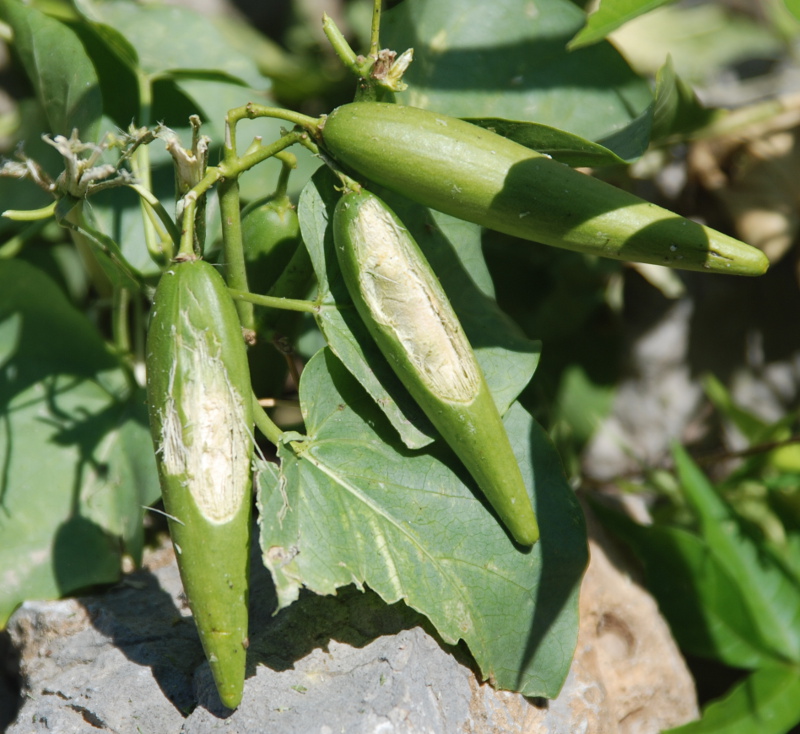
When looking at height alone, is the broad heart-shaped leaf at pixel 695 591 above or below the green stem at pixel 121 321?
below

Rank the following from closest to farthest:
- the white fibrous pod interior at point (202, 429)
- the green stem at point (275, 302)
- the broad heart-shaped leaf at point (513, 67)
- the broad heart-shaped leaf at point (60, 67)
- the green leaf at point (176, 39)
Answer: the white fibrous pod interior at point (202, 429), the green stem at point (275, 302), the broad heart-shaped leaf at point (60, 67), the broad heart-shaped leaf at point (513, 67), the green leaf at point (176, 39)

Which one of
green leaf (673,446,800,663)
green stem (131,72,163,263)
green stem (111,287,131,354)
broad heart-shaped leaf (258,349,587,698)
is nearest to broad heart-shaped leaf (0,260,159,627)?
green stem (111,287,131,354)

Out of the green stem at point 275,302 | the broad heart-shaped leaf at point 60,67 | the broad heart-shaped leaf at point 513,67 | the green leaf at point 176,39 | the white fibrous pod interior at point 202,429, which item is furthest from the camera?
the green leaf at point 176,39

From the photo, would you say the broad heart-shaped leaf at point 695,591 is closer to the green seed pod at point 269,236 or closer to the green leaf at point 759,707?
the green leaf at point 759,707

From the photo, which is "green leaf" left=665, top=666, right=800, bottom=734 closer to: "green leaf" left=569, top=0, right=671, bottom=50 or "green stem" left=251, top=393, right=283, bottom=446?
"green stem" left=251, top=393, right=283, bottom=446

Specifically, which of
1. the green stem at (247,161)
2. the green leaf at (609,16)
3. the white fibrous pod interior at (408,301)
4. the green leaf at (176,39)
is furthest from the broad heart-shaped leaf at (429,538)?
the green leaf at (176,39)

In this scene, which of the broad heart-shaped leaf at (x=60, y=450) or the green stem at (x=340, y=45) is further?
the broad heart-shaped leaf at (x=60, y=450)

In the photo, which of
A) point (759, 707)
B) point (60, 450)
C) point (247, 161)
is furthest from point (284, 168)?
point (759, 707)
